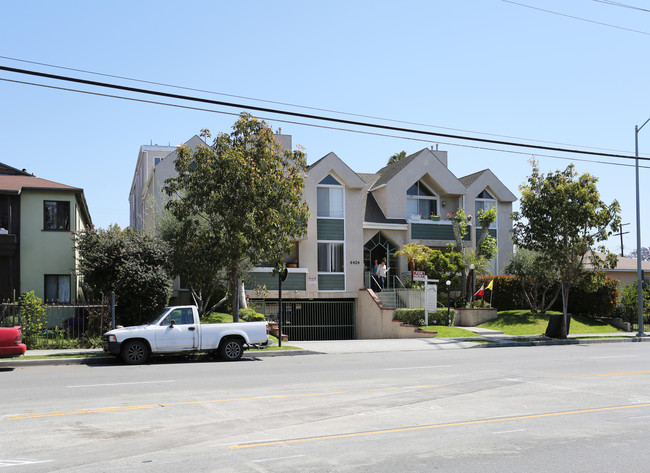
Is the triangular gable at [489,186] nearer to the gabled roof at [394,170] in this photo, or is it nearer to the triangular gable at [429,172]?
the triangular gable at [429,172]

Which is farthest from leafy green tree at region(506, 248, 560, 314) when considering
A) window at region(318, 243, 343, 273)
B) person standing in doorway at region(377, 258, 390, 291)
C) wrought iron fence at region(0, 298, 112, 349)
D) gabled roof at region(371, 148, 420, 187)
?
wrought iron fence at region(0, 298, 112, 349)

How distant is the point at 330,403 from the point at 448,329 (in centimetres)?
1915

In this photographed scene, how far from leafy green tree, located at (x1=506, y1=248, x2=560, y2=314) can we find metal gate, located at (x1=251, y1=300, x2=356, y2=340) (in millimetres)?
9392

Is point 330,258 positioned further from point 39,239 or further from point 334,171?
point 39,239

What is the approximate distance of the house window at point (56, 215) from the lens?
27016 millimetres

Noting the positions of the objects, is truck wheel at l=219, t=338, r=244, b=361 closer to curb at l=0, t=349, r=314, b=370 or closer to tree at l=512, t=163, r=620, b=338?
curb at l=0, t=349, r=314, b=370

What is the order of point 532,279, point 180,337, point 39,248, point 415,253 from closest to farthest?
point 180,337, point 39,248, point 415,253, point 532,279

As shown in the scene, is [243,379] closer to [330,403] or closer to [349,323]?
[330,403]

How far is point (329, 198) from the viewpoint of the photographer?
33.2m

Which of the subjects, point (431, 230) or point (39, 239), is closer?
point (39, 239)

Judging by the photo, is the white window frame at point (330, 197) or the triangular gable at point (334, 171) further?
the white window frame at point (330, 197)

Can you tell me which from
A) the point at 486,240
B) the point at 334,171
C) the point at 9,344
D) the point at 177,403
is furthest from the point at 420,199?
the point at 177,403

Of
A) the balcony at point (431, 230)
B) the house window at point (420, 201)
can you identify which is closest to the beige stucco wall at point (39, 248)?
the balcony at point (431, 230)

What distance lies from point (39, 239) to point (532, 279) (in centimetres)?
2485
